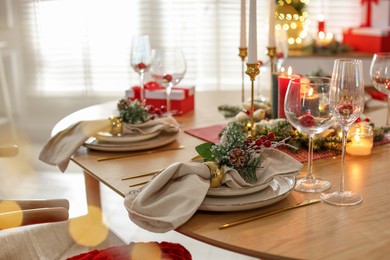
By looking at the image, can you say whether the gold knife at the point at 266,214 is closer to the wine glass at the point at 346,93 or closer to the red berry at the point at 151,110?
the wine glass at the point at 346,93

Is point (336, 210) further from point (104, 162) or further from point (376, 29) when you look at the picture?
point (376, 29)

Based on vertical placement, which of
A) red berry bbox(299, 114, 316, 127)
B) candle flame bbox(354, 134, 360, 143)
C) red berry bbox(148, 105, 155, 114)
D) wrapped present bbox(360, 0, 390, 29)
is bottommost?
candle flame bbox(354, 134, 360, 143)

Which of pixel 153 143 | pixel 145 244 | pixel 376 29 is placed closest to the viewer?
pixel 145 244

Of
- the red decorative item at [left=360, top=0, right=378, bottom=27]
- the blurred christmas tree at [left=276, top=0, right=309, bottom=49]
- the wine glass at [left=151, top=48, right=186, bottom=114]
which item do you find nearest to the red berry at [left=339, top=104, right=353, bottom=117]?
the wine glass at [left=151, top=48, right=186, bottom=114]

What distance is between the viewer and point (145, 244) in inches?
51.6

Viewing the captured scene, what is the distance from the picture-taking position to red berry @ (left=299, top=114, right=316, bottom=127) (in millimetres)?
1246

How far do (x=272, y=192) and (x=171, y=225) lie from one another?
25cm

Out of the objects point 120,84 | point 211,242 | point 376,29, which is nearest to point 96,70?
point 120,84

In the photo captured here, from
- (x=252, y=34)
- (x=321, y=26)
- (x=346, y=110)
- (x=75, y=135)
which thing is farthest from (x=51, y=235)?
(x=321, y=26)

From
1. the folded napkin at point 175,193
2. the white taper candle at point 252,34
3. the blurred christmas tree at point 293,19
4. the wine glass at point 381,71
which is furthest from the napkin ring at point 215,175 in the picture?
the blurred christmas tree at point 293,19

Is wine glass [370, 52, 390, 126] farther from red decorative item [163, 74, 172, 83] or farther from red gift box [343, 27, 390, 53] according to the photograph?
red gift box [343, 27, 390, 53]

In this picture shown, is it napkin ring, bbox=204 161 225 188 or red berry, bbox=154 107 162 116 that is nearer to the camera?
napkin ring, bbox=204 161 225 188

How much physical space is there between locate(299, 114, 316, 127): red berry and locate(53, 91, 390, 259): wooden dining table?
0.15 m

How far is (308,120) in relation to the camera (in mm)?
1248
